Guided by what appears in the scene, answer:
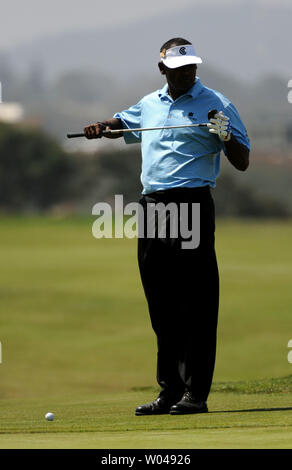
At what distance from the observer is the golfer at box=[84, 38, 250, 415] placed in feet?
23.7

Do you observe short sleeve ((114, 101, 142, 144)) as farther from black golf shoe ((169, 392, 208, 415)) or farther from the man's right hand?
black golf shoe ((169, 392, 208, 415))

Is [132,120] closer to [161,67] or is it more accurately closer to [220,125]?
[161,67]

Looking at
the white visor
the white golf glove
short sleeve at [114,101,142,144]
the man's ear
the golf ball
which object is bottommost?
the golf ball

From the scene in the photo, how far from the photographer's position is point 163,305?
24.7 ft

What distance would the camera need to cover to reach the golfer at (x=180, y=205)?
722 cm

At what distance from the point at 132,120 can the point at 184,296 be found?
4.27ft

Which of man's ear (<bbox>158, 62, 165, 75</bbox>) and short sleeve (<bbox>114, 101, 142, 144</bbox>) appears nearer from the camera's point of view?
man's ear (<bbox>158, 62, 165, 75</bbox>)

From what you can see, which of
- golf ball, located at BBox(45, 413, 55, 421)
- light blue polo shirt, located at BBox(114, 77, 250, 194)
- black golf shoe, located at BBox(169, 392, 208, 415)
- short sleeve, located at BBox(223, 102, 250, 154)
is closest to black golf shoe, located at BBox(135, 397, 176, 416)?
black golf shoe, located at BBox(169, 392, 208, 415)

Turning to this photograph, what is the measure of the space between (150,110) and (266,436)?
2.69m

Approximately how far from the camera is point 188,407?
734 centimetres

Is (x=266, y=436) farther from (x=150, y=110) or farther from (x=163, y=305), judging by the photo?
(x=150, y=110)

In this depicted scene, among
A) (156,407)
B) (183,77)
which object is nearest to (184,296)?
(156,407)

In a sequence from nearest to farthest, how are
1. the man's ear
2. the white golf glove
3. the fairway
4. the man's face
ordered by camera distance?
the fairway
the white golf glove
the man's face
the man's ear
